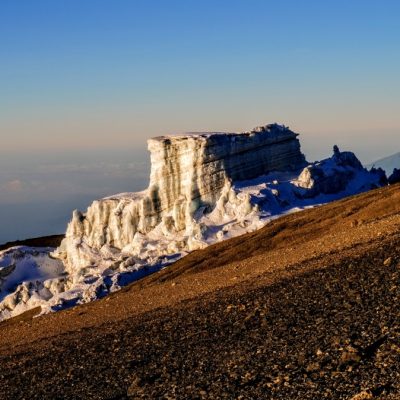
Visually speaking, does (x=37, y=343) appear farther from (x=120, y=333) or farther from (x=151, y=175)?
(x=151, y=175)

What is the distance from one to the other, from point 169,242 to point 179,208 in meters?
3.21

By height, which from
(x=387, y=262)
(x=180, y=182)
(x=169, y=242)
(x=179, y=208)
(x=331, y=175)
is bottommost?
(x=169, y=242)

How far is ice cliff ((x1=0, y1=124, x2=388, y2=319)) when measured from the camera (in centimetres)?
4656

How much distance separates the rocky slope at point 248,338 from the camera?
11934mm

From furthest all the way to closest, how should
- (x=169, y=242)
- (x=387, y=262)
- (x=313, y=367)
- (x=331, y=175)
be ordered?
(x=331, y=175) < (x=169, y=242) < (x=387, y=262) < (x=313, y=367)

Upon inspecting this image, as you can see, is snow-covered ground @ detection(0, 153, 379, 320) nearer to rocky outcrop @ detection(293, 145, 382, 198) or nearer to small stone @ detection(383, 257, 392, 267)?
rocky outcrop @ detection(293, 145, 382, 198)

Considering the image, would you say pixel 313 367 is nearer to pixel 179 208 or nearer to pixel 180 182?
pixel 179 208

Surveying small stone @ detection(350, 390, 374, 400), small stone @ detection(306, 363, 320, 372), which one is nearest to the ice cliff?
small stone @ detection(306, 363, 320, 372)

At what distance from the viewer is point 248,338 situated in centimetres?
1513

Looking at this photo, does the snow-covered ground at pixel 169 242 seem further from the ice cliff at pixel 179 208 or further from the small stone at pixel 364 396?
the small stone at pixel 364 396

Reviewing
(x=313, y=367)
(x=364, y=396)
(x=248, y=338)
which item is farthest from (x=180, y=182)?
(x=364, y=396)

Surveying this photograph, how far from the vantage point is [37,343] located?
2242 centimetres

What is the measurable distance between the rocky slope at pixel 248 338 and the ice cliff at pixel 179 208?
61.0 ft

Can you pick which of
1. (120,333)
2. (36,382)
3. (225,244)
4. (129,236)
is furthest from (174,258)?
(36,382)
